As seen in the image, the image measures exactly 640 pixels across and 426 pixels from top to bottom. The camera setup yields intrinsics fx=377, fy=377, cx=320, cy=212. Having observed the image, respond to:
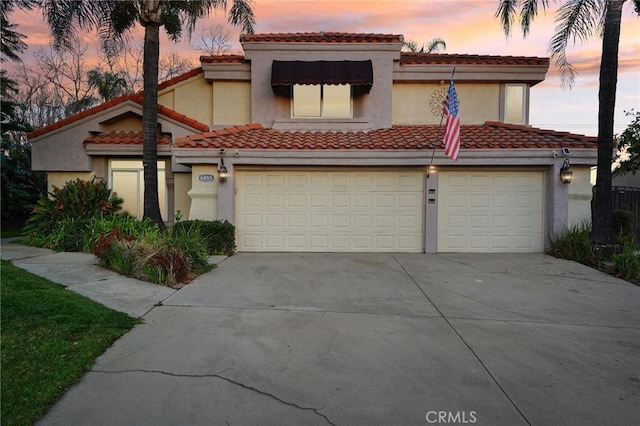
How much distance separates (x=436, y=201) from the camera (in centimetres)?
1077

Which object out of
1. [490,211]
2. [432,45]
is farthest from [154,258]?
[432,45]

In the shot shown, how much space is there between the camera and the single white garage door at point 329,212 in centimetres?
1086

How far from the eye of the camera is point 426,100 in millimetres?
13859

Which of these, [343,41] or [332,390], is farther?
[343,41]

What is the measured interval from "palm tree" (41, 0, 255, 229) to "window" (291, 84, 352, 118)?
104 inches

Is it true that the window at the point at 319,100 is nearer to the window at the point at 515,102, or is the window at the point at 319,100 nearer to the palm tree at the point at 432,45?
the window at the point at 515,102

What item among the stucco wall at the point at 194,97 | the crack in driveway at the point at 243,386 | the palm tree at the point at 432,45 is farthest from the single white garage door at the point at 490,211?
the palm tree at the point at 432,45

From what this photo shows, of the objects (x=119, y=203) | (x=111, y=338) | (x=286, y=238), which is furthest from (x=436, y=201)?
(x=119, y=203)

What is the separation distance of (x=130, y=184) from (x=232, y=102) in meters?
4.50

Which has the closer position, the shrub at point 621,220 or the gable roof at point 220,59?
the shrub at point 621,220

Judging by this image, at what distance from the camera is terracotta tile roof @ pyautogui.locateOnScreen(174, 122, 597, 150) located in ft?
34.5

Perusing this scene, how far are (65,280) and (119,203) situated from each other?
5919 mm

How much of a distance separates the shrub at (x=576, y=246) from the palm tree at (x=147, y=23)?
1086 centimetres

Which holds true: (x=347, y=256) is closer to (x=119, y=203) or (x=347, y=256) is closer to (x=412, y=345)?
(x=412, y=345)
